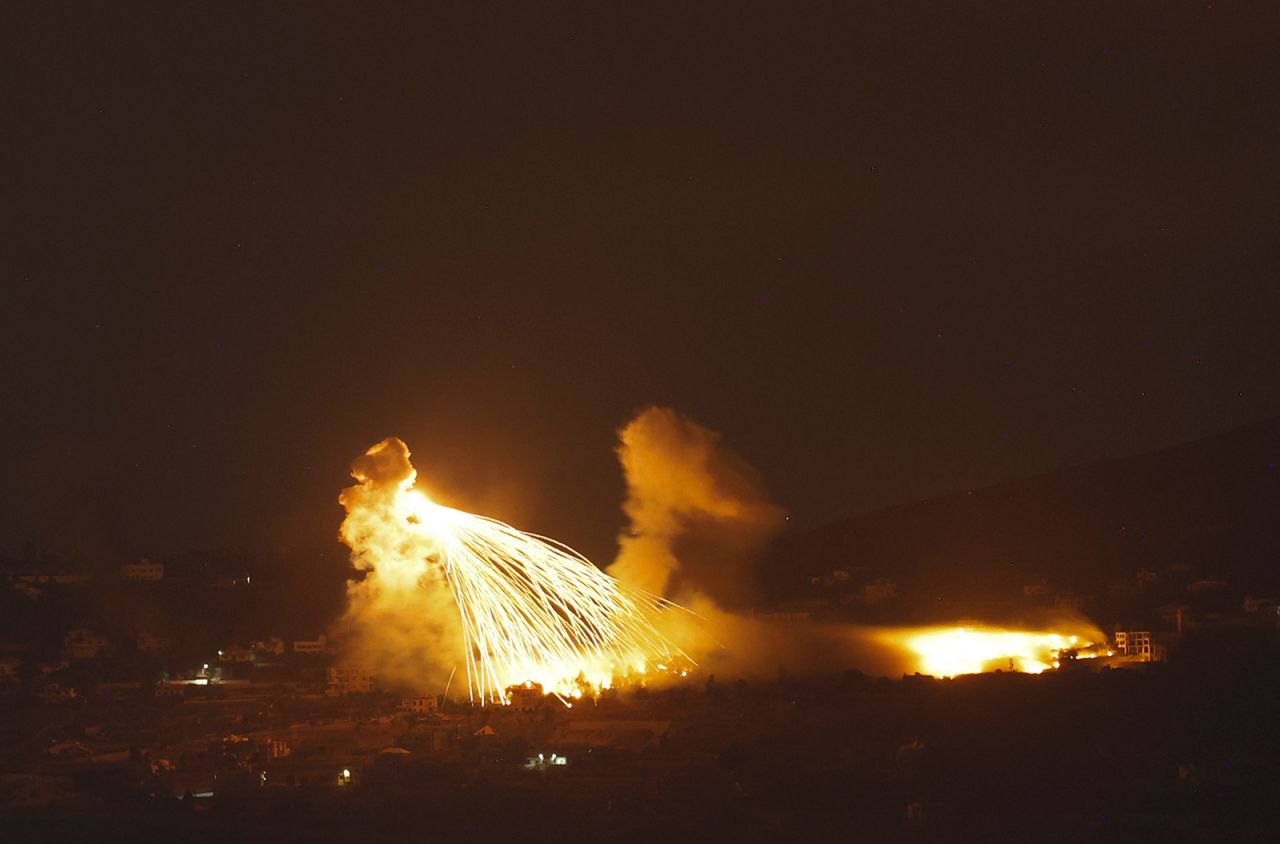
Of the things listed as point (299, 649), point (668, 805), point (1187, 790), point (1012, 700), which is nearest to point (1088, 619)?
point (1012, 700)

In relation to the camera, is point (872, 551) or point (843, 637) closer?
point (843, 637)

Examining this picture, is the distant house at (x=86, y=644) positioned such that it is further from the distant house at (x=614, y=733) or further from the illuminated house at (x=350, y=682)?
the distant house at (x=614, y=733)

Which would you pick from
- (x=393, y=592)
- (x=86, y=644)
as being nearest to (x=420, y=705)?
(x=393, y=592)

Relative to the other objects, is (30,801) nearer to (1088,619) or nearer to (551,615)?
(551,615)

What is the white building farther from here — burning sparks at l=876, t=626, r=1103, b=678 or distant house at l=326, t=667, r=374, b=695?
burning sparks at l=876, t=626, r=1103, b=678

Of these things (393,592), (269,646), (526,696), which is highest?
(269,646)

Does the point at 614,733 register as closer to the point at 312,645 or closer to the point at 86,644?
the point at 312,645
